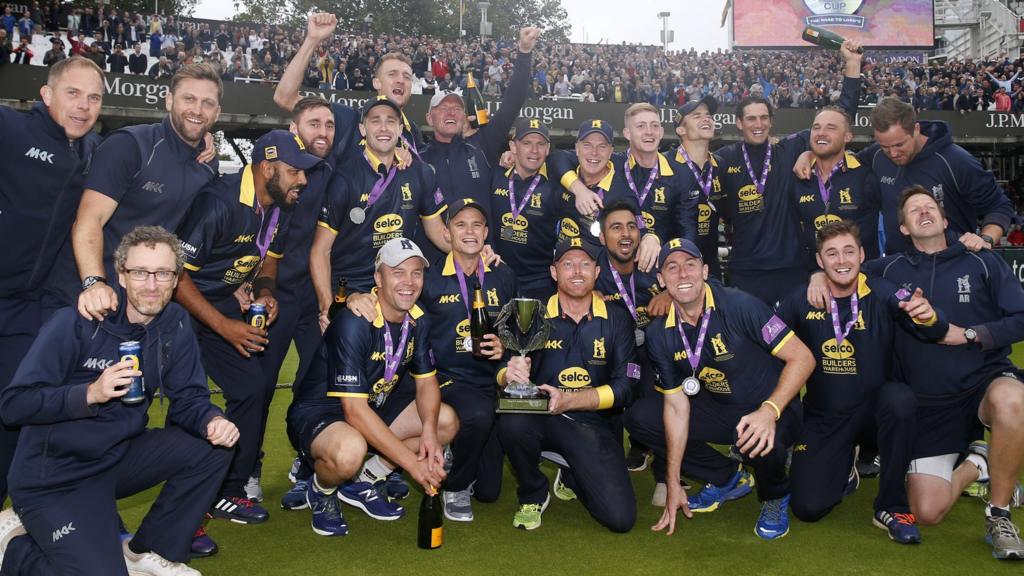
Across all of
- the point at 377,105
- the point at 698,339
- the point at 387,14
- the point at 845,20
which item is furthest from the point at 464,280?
the point at 387,14

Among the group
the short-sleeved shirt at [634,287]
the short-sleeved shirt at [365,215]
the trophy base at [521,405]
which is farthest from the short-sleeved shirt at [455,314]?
the short-sleeved shirt at [634,287]

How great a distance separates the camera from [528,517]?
5391 millimetres

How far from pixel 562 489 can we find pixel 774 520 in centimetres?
152

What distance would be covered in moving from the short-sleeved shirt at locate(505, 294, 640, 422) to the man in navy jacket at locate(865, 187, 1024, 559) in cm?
183

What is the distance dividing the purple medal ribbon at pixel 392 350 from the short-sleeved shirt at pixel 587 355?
92cm

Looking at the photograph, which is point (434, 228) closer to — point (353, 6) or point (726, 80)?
point (726, 80)

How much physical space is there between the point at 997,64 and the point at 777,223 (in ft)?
99.2

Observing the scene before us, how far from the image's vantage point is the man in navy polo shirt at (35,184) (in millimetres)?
4676

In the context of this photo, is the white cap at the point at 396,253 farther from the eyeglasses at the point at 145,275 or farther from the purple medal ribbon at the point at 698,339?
the purple medal ribbon at the point at 698,339

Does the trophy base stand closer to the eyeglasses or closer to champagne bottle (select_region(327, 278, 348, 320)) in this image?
champagne bottle (select_region(327, 278, 348, 320))

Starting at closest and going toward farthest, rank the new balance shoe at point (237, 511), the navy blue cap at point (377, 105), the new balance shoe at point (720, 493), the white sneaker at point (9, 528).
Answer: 1. the white sneaker at point (9, 528)
2. the new balance shoe at point (237, 511)
3. the new balance shoe at point (720, 493)
4. the navy blue cap at point (377, 105)

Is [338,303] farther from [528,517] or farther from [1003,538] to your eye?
[1003,538]

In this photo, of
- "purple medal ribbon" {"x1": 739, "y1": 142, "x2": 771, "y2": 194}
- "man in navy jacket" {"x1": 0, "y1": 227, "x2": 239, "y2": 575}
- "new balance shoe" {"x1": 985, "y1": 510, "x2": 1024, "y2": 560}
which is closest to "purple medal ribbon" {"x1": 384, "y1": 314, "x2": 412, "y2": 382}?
"man in navy jacket" {"x1": 0, "y1": 227, "x2": 239, "y2": 575}

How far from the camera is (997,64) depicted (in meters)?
31.7
